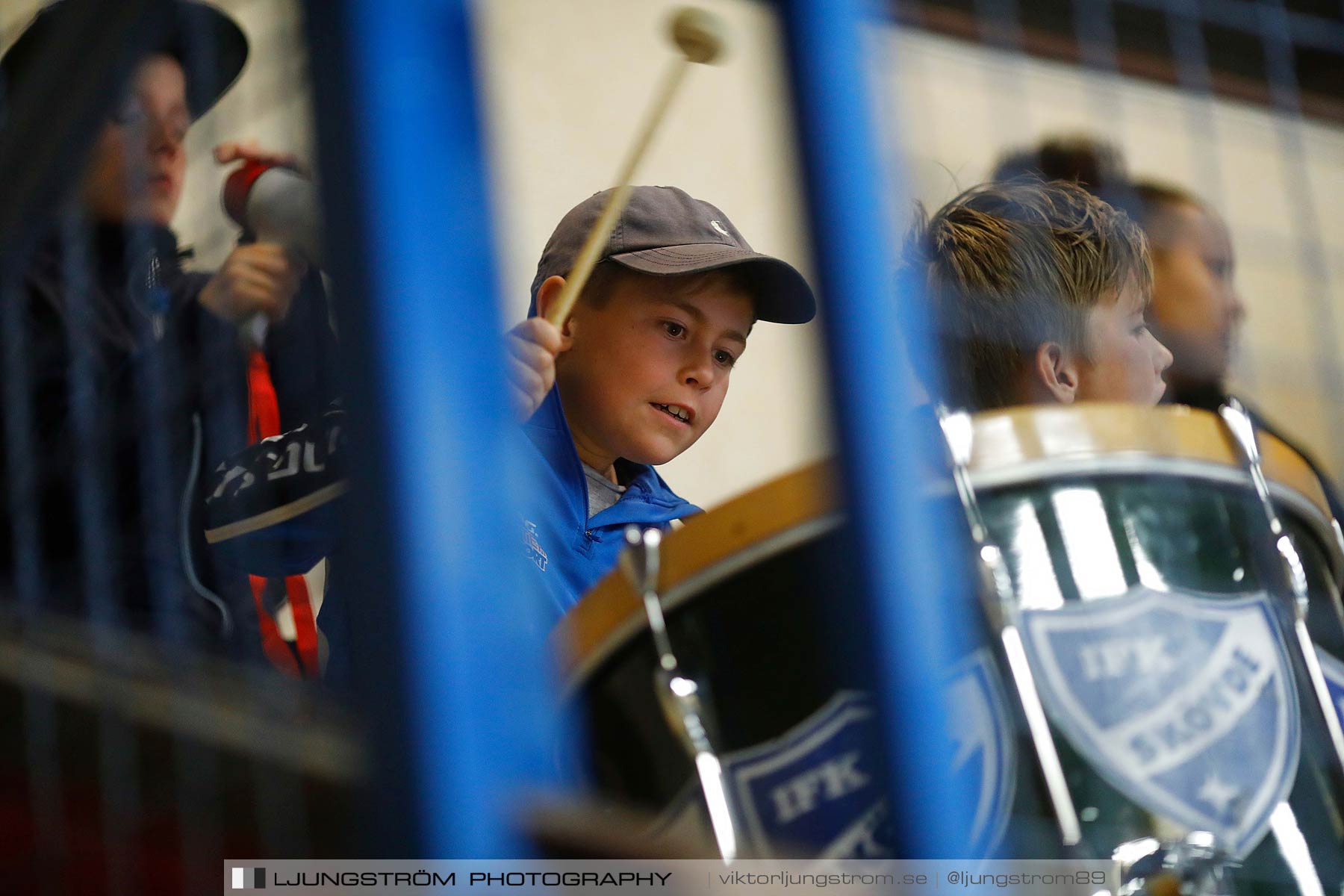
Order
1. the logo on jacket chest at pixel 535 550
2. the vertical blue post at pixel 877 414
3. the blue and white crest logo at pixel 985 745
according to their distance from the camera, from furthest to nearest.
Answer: the logo on jacket chest at pixel 535 550 → the blue and white crest logo at pixel 985 745 → the vertical blue post at pixel 877 414

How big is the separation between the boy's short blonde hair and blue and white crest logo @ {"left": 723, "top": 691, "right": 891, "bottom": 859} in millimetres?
267

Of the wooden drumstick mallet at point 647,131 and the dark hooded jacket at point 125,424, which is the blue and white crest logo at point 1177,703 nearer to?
the wooden drumstick mallet at point 647,131

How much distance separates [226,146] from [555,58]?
0.66ft

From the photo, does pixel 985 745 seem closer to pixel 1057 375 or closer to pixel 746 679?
pixel 746 679

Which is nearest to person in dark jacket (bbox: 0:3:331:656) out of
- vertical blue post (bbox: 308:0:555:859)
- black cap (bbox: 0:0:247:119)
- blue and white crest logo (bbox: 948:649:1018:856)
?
black cap (bbox: 0:0:247:119)

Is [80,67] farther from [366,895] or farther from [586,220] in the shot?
[366,895]

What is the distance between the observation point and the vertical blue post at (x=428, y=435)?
45cm

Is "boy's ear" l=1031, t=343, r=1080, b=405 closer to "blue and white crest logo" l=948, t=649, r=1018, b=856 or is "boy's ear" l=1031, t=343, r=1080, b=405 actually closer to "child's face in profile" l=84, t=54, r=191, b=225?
"blue and white crest logo" l=948, t=649, r=1018, b=856

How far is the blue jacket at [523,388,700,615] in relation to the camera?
728 millimetres

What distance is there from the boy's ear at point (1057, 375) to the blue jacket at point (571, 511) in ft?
0.72

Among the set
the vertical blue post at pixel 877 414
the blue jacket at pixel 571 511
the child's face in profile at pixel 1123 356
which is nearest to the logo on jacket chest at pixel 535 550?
the blue jacket at pixel 571 511

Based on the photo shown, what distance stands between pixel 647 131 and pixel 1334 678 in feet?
1.47

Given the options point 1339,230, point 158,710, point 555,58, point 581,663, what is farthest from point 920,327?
point 1339,230

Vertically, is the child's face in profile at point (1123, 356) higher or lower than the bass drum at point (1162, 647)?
higher
